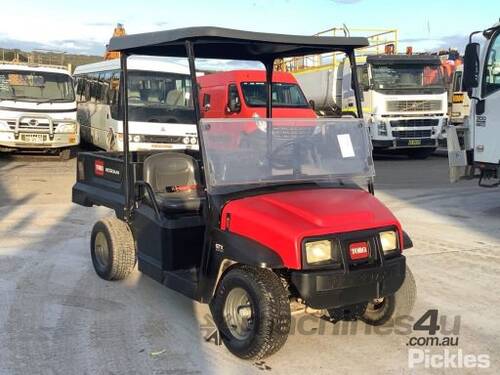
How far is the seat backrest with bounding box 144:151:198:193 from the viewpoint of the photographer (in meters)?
5.25

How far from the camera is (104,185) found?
5.52m

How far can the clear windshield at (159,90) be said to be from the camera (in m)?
13.0

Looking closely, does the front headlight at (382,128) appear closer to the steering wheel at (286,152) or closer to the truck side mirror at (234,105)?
the truck side mirror at (234,105)

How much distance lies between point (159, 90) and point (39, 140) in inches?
131

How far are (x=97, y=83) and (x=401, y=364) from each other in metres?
13.7

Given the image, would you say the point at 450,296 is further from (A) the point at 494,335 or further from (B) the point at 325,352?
(B) the point at 325,352

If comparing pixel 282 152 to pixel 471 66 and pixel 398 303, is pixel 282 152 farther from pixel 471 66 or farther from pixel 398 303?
pixel 471 66

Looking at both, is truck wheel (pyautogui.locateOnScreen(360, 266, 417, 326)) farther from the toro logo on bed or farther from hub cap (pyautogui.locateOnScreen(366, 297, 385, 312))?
the toro logo on bed

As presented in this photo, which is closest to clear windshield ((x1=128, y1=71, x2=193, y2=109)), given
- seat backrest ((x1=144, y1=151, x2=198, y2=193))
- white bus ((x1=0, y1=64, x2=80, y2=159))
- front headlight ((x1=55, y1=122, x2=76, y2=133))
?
front headlight ((x1=55, y1=122, x2=76, y2=133))

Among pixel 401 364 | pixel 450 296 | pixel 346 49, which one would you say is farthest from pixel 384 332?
pixel 346 49

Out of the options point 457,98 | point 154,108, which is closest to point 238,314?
point 154,108

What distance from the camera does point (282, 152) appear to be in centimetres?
412

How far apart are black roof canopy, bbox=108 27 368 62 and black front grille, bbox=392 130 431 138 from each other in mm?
11640

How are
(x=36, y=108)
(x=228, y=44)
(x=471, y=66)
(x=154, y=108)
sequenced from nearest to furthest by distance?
(x=228, y=44)
(x=471, y=66)
(x=154, y=108)
(x=36, y=108)
